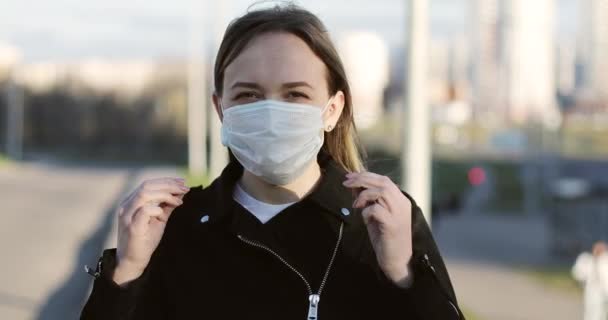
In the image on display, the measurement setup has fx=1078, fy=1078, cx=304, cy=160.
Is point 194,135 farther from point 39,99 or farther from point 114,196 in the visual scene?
point 39,99

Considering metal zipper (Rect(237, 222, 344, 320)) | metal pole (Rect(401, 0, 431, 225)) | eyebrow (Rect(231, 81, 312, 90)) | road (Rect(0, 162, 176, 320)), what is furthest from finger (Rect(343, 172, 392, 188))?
road (Rect(0, 162, 176, 320))

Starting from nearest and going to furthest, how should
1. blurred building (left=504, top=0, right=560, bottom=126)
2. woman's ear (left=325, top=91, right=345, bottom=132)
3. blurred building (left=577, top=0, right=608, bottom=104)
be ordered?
woman's ear (left=325, top=91, right=345, bottom=132)
blurred building (left=504, top=0, right=560, bottom=126)
blurred building (left=577, top=0, right=608, bottom=104)

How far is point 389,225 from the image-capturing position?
6.35 feet

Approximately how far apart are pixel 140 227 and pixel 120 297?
0.44 ft

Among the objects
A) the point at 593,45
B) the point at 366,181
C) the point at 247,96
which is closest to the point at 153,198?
the point at 247,96

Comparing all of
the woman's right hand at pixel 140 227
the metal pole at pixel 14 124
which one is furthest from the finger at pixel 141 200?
the metal pole at pixel 14 124

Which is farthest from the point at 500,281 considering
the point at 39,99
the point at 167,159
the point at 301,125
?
the point at 39,99

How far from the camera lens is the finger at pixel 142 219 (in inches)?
78.7

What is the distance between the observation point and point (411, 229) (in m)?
2.02

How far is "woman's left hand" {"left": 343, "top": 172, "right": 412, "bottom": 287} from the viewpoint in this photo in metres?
1.94

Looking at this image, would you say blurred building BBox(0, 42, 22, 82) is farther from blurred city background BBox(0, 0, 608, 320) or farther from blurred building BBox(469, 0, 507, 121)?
blurred building BBox(469, 0, 507, 121)

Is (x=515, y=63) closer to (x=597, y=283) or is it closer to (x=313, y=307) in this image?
(x=597, y=283)

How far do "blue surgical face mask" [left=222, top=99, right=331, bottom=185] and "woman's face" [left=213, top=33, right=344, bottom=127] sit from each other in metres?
0.02

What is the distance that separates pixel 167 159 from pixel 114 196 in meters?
36.7
